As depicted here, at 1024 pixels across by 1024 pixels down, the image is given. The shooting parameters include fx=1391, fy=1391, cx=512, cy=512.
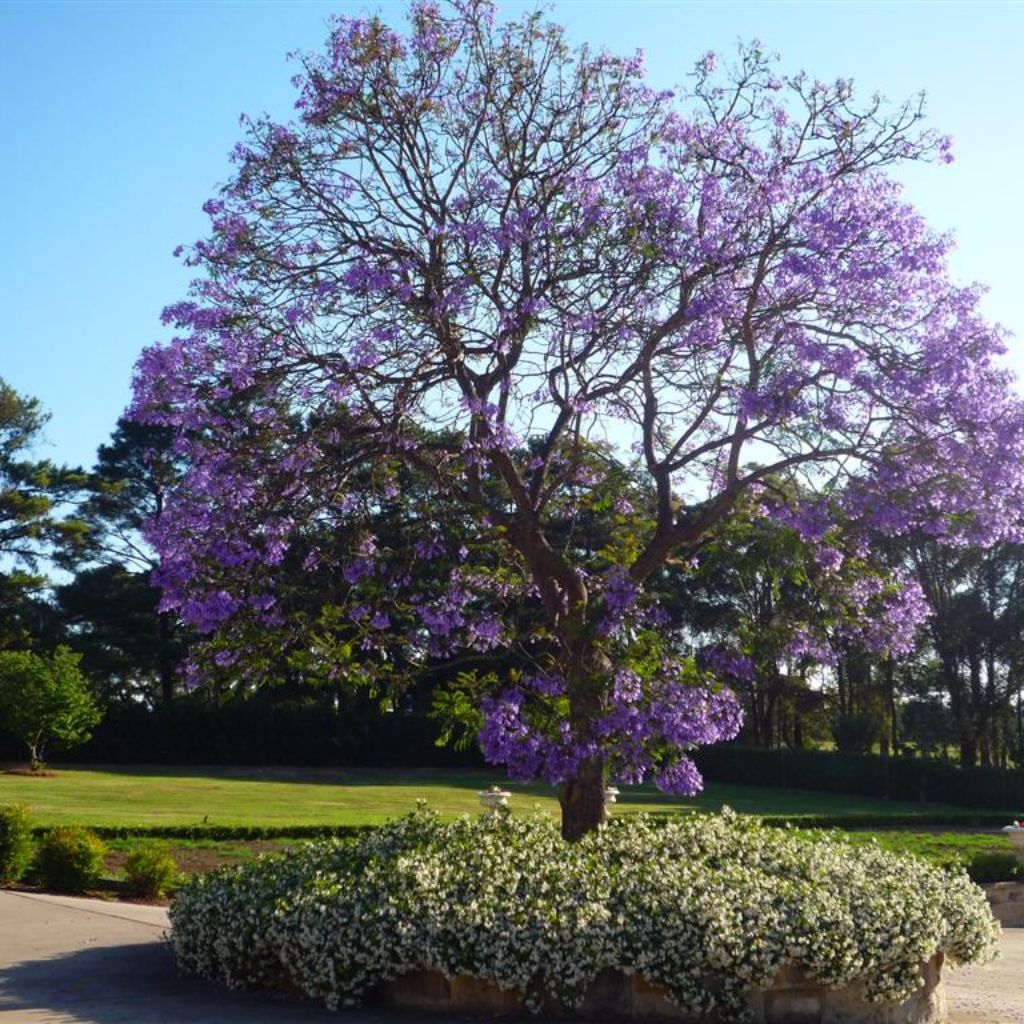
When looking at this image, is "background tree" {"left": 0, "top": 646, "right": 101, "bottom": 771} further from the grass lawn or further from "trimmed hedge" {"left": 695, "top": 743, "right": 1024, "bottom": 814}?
"trimmed hedge" {"left": 695, "top": 743, "right": 1024, "bottom": 814}

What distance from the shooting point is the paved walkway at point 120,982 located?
26.5 feet

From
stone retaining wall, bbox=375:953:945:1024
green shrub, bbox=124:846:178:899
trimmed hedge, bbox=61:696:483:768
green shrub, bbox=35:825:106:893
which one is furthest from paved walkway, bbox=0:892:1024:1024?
trimmed hedge, bbox=61:696:483:768

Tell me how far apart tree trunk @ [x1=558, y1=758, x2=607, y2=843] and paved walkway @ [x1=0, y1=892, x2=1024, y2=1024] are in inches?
116

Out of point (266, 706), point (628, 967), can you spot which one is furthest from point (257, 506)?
point (266, 706)

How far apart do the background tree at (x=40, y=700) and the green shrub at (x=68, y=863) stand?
2430cm

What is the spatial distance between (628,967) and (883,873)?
2.54m

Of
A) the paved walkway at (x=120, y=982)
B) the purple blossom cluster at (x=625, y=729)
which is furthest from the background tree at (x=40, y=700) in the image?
the purple blossom cluster at (x=625, y=729)

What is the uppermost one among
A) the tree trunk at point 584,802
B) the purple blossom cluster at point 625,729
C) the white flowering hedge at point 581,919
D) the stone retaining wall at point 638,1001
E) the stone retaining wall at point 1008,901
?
the purple blossom cluster at point 625,729

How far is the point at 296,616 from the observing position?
1112 centimetres

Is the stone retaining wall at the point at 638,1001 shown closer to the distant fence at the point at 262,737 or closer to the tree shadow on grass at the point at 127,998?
the tree shadow on grass at the point at 127,998

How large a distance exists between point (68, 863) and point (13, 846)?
2.87ft

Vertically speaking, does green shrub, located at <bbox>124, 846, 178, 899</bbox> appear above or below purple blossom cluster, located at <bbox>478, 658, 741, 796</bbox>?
below

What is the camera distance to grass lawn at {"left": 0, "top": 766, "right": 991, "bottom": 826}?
2544 centimetres

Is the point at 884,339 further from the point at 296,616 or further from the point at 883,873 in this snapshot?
the point at 296,616
